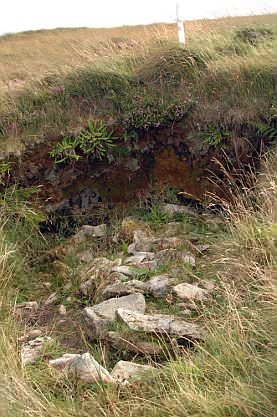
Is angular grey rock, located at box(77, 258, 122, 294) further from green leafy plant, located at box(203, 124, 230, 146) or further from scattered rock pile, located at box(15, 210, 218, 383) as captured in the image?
green leafy plant, located at box(203, 124, 230, 146)

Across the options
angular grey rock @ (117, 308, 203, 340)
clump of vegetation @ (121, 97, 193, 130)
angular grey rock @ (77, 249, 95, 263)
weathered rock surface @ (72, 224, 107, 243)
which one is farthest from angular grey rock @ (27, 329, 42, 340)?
clump of vegetation @ (121, 97, 193, 130)

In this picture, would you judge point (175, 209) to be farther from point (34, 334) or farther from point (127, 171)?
point (34, 334)

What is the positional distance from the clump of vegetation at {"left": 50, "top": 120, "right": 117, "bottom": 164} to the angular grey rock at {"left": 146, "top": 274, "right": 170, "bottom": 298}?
2266 millimetres

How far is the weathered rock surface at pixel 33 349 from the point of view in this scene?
4191 millimetres

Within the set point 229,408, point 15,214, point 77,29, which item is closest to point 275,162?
point 15,214

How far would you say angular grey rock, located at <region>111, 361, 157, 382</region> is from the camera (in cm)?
364

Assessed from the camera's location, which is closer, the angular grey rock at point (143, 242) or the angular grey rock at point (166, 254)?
the angular grey rock at point (166, 254)

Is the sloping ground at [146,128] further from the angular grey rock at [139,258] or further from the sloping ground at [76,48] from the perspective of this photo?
the angular grey rock at [139,258]

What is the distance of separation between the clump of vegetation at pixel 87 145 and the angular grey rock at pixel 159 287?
2.27 metres

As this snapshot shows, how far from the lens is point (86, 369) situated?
3.68 metres

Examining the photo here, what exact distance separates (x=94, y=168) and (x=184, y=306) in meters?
2.93

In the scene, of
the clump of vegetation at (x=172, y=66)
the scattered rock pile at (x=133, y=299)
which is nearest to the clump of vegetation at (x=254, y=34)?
the clump of vegetation at (x=172, y=66)

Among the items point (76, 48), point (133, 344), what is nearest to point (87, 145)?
point (76, 48)

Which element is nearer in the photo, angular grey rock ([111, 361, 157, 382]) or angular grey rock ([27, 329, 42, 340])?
angular grey rock ([111, 361, 157, 382])
